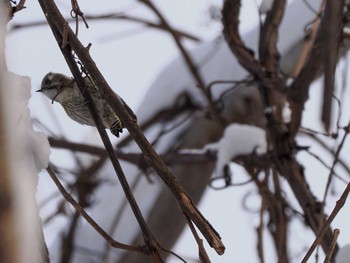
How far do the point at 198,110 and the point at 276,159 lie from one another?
682mm

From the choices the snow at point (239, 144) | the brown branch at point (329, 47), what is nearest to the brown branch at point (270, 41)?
the snow at point (239, 144)

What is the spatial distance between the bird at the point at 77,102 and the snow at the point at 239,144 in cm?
71

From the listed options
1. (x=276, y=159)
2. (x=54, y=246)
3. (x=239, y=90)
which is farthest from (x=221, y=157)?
(x=54, y=246)

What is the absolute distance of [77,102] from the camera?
97cm

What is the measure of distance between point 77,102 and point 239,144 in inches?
32.1

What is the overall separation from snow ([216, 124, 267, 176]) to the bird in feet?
2.31

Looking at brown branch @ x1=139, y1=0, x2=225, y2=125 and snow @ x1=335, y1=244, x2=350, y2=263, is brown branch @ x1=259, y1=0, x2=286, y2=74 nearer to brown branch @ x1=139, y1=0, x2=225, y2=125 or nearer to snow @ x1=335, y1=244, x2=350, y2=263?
brown branch @ x1=139, y1=0, x2=225, y2=125

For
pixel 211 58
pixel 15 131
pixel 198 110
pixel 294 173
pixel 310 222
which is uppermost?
pixel 211 58

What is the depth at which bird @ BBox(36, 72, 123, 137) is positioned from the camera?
97 centimetres

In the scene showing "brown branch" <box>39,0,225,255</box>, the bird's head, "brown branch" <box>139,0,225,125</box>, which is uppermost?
"brown branch" <box>139,0,225,125</box>

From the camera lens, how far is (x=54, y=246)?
7.23 feet

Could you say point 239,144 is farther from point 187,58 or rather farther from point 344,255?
point 344,255

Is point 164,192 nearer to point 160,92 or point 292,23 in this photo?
point 160,92

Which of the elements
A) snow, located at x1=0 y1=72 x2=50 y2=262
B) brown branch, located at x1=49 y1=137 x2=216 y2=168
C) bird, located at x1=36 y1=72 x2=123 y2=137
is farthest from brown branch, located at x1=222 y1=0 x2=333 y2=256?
snow, located at x1=0 y1=72 x2=50 y2=262
